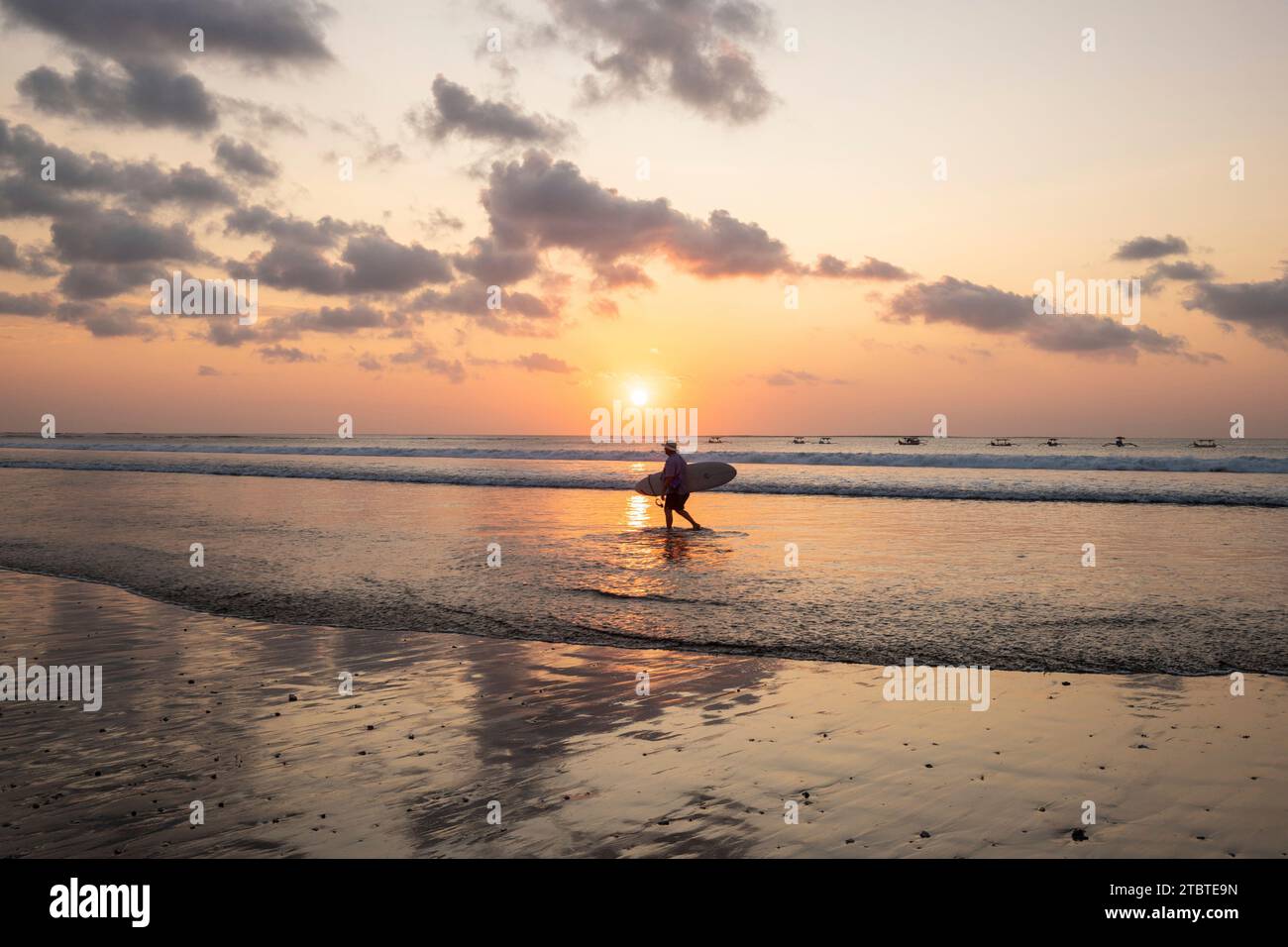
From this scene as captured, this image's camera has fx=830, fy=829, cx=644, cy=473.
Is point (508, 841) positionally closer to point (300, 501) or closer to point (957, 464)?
point (300, 501)

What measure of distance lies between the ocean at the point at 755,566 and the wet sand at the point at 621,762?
169 cm

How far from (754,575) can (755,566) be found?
1.15 metres

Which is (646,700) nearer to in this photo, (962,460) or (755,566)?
(755,566)

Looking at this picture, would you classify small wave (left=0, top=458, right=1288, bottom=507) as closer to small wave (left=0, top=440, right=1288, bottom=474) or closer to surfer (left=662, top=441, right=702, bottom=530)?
small wave (left=0, top=440, right=1288, bottom=474)

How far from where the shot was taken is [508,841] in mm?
4969

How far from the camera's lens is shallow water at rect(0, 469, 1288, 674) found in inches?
419

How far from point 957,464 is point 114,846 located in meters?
62.4

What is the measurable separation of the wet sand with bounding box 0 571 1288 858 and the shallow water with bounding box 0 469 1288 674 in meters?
1.62
